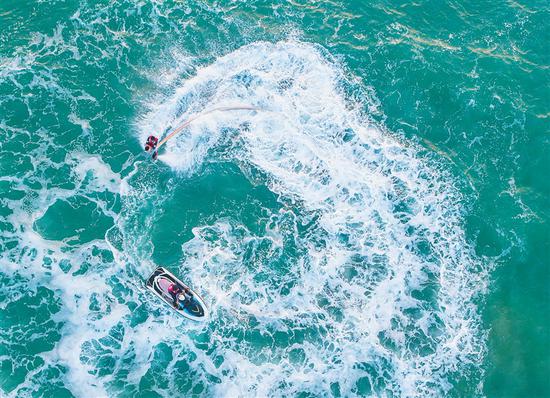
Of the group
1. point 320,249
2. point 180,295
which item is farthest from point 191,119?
point 320,249

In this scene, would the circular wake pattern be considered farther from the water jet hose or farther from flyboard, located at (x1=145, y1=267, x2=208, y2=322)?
flyboard, located at (x1=145, y1=267, x2=208, y2=322)

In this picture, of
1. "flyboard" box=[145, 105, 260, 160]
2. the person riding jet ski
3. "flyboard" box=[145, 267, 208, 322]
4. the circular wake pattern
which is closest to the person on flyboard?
"flyboard" box=[145, 105, 260, 160]

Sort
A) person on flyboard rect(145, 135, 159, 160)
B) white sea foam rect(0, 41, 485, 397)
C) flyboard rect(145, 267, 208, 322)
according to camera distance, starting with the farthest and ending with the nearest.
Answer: person on flyboard rect(145, 135, 159, 160) < flyboard rect(145, 267, 208, 322) < white sea foam rect(0, 41, 485, 397)

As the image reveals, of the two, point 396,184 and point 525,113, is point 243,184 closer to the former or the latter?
point 396,184

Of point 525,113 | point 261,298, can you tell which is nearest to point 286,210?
point 261,298

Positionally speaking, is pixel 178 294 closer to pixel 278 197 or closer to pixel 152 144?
pixel 278 197

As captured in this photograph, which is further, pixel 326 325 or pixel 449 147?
pixel 449 147

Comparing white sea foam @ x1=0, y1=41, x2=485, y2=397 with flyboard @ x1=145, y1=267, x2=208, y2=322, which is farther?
flyboard @ x1=145, y1=267, x2=208, y2=322
